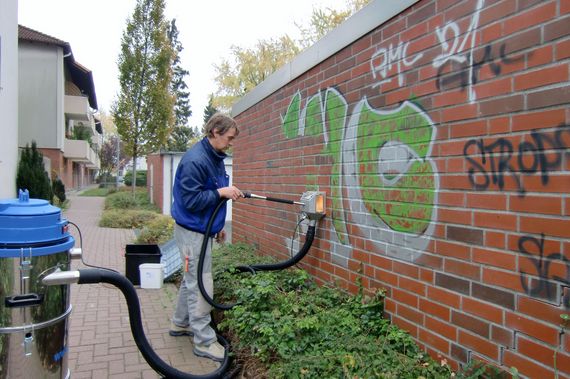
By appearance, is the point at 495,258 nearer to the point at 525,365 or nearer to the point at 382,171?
the point at 525,365

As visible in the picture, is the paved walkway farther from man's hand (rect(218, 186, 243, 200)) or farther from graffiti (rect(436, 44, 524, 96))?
graffiti (rect(436, 44, 524, 96))

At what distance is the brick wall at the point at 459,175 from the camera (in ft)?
6.22

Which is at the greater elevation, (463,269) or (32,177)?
(32,177)

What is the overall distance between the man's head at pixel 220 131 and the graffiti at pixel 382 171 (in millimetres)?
831

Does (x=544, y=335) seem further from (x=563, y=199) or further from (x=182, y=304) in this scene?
(x=182, y=304)

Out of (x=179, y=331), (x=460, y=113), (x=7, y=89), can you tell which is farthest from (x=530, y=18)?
(x=7, y=89)

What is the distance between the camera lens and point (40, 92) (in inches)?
829

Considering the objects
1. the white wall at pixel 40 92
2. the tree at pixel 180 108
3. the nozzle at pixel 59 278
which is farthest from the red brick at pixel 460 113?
the tree at pixel 180 108

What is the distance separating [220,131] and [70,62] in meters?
23.9

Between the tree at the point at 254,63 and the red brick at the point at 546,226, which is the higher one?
the tree at the point at 254,63

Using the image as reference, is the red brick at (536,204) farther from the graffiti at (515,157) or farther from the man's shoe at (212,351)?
the man's shoe at (212,351)

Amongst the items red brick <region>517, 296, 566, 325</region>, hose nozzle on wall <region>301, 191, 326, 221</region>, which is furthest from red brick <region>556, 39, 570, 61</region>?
hose nozzle on wall <region>301, 191, 326, 221</region>

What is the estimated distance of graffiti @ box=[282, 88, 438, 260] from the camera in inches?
106

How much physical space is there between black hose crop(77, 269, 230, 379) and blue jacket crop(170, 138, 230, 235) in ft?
3.58
